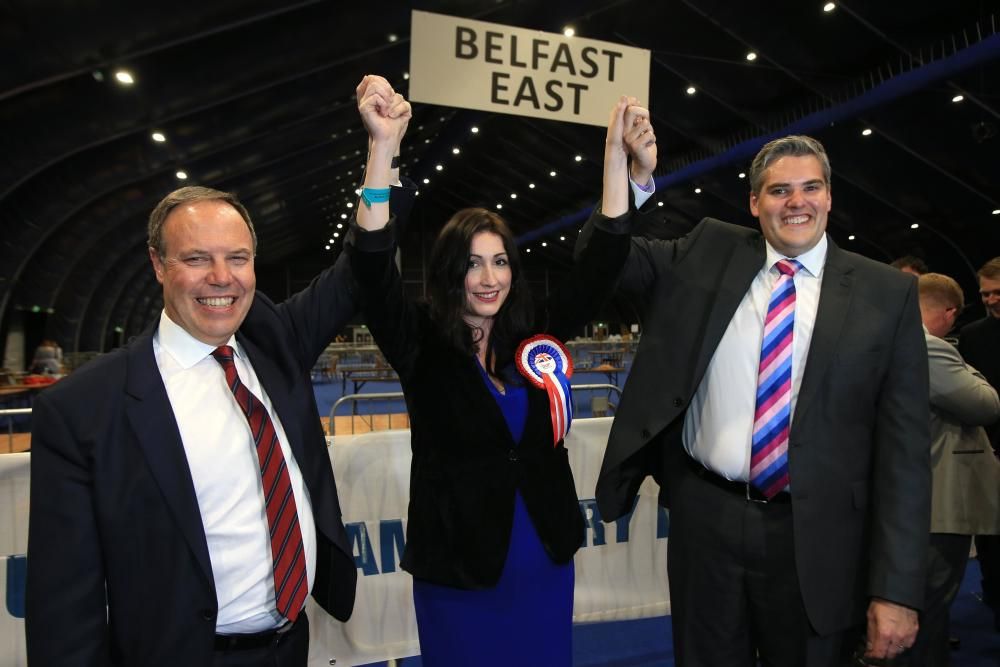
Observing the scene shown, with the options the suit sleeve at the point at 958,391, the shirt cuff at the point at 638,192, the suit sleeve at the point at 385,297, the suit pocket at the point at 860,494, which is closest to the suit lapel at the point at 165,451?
the suit sleeve at the point at 385,297

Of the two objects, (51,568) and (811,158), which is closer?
(51,568)

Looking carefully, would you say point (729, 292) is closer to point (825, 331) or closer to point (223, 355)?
point (825, 331)

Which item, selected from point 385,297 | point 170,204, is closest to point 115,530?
point 170,204

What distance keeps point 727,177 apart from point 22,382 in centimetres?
1881

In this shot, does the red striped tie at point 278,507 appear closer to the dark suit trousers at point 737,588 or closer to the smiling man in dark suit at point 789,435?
the smiling man in dark suit at point 789,435

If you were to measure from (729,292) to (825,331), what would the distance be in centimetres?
28

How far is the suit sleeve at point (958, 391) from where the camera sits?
8.25 ft

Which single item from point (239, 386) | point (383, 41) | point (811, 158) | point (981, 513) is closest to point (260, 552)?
point (239, 386)

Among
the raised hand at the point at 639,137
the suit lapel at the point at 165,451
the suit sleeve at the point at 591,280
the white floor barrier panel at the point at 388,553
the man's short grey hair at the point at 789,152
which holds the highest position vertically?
the raised hand at the point at 639,137

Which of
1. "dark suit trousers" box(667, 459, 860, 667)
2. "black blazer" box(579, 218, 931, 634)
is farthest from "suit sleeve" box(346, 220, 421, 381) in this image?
"dark suit trousers" box(667, 459, 860, 667)

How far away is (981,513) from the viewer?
2717 millimetres

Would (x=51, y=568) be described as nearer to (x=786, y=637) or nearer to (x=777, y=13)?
(x=786, y=637)

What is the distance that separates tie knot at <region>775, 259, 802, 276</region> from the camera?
71.5 inches

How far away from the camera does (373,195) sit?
1689 millimetres
